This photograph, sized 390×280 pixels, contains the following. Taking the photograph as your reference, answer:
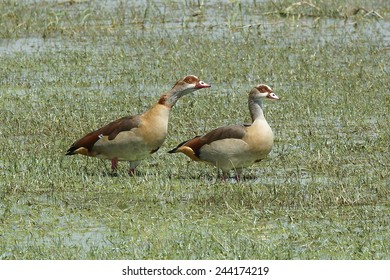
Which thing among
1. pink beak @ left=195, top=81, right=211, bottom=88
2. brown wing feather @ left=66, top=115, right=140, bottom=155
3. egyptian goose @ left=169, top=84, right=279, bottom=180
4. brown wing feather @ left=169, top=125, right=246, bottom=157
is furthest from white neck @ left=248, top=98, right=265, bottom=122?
brown wing feather @ left=66, top=115, right=140, bottom=155

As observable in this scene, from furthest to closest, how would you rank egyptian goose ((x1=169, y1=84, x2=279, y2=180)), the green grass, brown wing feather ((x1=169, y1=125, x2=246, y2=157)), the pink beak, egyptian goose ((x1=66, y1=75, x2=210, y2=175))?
the pink beak, egyptian goose ((x1=66, y1=75, x2=210, y2=175)), brown wing feather ((x1=169, y1=125, x2=246, y2=157)), egyptian goose ((x1=169, y1=84, x2=279, y2=180)), the green grass

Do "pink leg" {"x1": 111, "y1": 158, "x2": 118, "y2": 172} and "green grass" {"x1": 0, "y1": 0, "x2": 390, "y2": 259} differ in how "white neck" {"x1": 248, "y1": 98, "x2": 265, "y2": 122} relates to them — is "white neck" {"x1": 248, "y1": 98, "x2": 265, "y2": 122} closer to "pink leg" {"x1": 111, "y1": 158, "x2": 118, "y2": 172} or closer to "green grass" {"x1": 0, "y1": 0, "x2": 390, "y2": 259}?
"green grass" {"x1": 0, "y1": 0, "x2": 390, "y2": 259}

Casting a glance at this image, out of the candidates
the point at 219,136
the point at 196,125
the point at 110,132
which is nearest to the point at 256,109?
the point at 219,136

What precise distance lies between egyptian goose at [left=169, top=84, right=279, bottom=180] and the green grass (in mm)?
227

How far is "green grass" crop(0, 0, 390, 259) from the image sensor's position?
8727mm

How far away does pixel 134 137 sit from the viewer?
10742mm

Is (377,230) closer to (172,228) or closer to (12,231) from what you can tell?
(172,228)

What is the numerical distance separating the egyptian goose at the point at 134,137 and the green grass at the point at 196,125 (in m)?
0.21

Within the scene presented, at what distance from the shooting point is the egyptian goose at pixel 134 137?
1075 cm

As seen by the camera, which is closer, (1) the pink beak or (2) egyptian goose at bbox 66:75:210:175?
(2) egyptian goose at bbox 66:75:210:175

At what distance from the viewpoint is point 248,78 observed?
15.9m

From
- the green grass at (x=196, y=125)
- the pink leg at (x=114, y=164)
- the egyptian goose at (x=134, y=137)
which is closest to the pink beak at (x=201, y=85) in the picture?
the egyptian goose at (x=134, y=137)

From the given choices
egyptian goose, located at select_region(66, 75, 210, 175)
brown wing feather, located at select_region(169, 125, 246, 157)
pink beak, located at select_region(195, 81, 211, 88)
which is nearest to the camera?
brown wing feather, located at select_region(169, 125, 246, 157)

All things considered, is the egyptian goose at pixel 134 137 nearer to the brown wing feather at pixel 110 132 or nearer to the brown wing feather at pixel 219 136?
the brown wing feather at pixel 110 132
